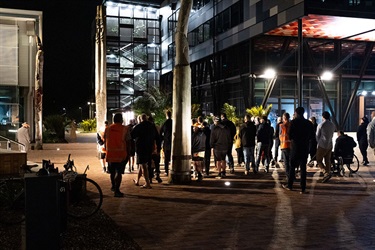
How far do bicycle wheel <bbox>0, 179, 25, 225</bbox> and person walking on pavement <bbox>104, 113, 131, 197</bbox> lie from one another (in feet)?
6.90

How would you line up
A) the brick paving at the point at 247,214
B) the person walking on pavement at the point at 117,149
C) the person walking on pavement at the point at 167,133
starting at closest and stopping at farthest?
the brick paving at the point at 247,214 → the person walking on pavement at the point at 117,149 → the person walking on pavement at the point at 167,133

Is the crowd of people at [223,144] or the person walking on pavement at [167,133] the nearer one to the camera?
the crowd of people at [223,144]

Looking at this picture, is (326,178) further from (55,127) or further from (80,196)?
(55,127)

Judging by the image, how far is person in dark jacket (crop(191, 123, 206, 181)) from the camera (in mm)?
12594

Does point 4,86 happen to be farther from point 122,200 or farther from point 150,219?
point 150,219

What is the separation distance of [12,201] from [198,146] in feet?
19.8

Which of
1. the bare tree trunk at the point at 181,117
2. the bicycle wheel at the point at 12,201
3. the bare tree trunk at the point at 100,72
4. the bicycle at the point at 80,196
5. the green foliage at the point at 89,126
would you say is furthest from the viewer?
the green foliage at the point at 89,126

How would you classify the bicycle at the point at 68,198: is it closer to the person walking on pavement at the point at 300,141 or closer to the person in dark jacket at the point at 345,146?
the person walking on pavement at the point at 300,141

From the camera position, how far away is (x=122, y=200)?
9.69m

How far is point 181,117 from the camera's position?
12.0m

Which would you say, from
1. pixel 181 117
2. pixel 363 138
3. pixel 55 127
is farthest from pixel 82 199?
pixel 55 127

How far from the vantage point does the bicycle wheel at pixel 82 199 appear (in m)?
8.20

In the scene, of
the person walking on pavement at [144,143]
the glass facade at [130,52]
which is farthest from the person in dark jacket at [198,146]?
the glass facade at [130,52]

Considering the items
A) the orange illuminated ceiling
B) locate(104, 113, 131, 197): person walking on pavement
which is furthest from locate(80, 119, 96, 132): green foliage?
locate(104, 113, 131, 197): person walking on pavement
